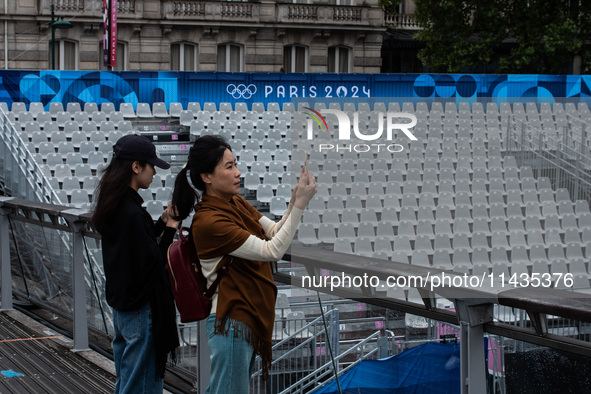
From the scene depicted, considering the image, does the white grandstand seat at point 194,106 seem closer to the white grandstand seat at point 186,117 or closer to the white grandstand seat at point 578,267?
the white grandstand seat at point 186,117

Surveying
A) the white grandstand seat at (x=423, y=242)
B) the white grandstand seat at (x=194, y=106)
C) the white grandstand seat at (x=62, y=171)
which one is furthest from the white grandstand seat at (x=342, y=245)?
the white grandstand seat at (x=194, y=106)

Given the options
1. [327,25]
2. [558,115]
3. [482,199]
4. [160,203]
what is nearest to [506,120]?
[558,115]

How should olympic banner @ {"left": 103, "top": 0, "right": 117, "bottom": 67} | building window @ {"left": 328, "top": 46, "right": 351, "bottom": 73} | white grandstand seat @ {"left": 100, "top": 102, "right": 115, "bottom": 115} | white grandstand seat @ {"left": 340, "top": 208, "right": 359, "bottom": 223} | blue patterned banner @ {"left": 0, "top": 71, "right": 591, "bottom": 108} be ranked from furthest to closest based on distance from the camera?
building window @ {"left": 328, "top": 46, "right": 351, "bottom": 73} < olympic banner @ {"left": 103, "top": 0, "right": 117, "bottom": 67} < blue patterned banner @ {"left": 0, "top": 71, "right": 591, "bottom": 108} < white grandstand seat @ {"left": 100, "top": 102, "right": 115, "bottom": 115} < white grandstand seat @ {"left": 340, "top": 208, "right": 359, "bottom": 223}

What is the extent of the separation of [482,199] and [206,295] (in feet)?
31.3

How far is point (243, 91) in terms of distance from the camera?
799 inches

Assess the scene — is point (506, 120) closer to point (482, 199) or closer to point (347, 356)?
point (482, 199)

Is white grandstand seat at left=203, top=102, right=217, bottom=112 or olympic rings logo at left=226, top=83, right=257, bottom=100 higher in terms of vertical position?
olympic rings logo at left=226, top=83, right=257, bottom=100

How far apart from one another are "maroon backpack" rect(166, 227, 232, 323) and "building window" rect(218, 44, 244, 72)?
31157 mm

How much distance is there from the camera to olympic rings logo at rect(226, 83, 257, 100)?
2027cm

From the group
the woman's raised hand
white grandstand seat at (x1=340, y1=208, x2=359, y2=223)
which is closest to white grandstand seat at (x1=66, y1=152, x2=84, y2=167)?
white grandstand seat at (x1=340, y1=208, x2=359, y2=223)

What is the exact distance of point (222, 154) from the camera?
307cm

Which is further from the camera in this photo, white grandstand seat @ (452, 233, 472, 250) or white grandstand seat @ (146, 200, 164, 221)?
white grandstand seat @ (146, 200, 164, 221)

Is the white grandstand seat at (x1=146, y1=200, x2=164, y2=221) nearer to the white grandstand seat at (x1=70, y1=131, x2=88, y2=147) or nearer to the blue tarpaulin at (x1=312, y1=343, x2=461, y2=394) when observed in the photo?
the white grandstand seat at (x1=70, y1=131, x2=88, y2=147)

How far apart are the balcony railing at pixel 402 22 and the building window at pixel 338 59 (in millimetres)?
2956
